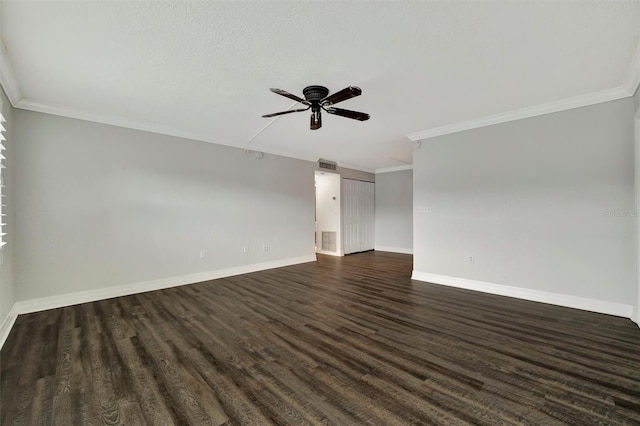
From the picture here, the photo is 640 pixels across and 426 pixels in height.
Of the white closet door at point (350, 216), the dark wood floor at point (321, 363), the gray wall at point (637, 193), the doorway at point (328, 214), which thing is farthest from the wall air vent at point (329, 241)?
the gray wall at point (637, 193)

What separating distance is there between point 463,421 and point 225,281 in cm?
395

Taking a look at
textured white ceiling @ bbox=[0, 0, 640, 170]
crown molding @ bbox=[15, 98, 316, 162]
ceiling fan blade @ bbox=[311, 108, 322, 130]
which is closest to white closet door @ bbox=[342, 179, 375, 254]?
crown molding @ bbox=[15, 98, 316, 162]

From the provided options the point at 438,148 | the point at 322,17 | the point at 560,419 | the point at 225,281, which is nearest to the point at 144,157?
the point at 225,281

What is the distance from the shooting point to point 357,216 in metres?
7.67

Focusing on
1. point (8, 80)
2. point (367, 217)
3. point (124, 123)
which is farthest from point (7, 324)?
point (367, 217)

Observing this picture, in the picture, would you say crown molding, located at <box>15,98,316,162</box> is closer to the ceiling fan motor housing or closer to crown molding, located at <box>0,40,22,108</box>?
crown molding, located at <box>0,40,22,108</box>

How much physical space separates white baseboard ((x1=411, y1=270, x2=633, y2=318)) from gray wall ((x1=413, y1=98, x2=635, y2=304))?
0.07 metres

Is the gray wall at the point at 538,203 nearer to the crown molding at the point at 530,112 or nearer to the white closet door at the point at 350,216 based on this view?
the crown molding at the point at 530,112

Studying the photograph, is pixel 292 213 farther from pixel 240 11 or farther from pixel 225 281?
pixel 240 11

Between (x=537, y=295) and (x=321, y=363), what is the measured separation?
3249 millimetres

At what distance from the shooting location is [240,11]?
1770 mm

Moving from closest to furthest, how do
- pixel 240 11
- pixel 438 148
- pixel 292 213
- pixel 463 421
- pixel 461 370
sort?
pixel 463 421
pixel 240 11
pixel 461 370
pixel 438 148
pixel 292 213

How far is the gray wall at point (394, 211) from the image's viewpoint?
748 centimetres

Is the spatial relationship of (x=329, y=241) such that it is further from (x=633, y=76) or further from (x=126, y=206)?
(x=633, y=76)
